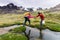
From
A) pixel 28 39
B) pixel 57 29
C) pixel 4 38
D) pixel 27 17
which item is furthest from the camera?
pixel 57 29

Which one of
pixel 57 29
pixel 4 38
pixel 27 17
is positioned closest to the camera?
pixel 4 38

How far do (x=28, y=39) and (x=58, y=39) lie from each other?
5.32 m

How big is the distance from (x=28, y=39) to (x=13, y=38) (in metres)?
3.61

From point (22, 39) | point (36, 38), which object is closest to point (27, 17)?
point (36, 38)

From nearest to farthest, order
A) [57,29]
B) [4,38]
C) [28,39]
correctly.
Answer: [4,38], [28,39], [57,29]

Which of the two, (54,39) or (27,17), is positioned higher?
(27,17)

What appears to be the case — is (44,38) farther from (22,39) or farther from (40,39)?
(22,39)

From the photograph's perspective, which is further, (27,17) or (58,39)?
(27,17)

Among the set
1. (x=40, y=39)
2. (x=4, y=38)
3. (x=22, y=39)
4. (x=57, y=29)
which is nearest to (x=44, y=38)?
(x=40, y=39)

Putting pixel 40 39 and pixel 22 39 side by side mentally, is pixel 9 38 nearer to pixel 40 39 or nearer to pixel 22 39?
pixel 22 39

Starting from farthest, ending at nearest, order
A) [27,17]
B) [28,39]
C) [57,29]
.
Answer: [57,29], [27,17], [28,39]

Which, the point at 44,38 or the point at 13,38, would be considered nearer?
the point at 13,38

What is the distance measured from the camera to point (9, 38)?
1130 inches

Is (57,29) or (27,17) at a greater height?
(27,17)
